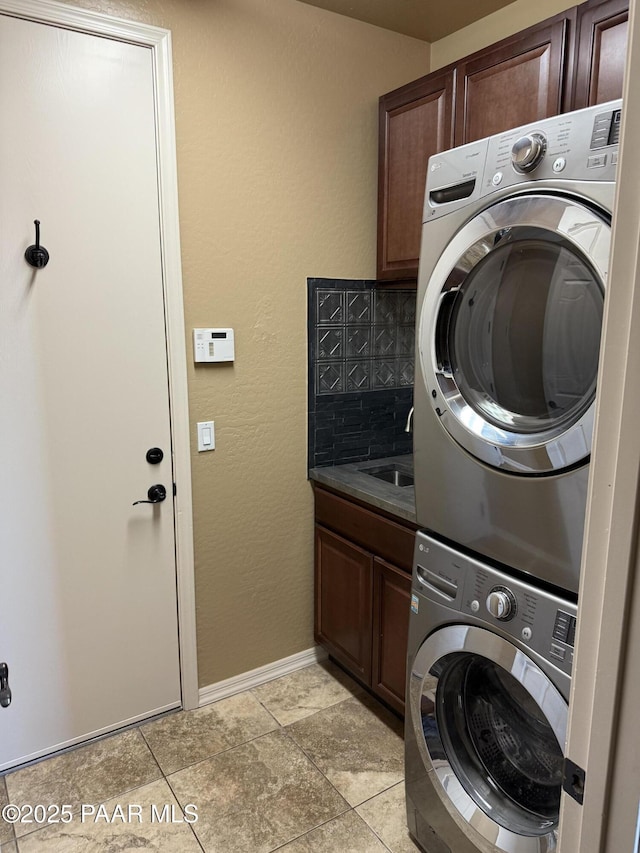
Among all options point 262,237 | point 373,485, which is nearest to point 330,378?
point 373,485

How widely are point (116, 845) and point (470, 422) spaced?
159 centimetres

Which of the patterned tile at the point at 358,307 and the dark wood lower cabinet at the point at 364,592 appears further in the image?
the patterned tile at the point at 358,307

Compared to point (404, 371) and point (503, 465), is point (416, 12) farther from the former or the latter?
point (503, 465)

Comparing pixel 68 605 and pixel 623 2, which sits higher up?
pixel 623 2

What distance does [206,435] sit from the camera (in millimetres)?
2223

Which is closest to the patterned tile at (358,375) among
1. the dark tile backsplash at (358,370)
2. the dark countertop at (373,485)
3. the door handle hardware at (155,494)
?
the dark tile backsplash at (358,370)

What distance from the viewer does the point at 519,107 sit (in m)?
1.80

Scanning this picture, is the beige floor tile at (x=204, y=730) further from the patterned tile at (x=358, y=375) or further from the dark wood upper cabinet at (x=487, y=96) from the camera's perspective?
the dark wood upper cabinet at (x=487, y=96)

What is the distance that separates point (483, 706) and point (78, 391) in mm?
1546

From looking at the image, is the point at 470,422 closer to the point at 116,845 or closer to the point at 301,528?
the point at 301,528

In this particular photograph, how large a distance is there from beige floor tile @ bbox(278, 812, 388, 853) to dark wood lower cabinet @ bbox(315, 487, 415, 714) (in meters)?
0.42

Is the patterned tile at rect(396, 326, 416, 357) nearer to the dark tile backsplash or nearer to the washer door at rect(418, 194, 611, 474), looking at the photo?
the dark tile backsplash

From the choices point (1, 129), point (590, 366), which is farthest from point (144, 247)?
point (590, 366)

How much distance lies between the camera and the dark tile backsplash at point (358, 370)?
2443 millimetres
